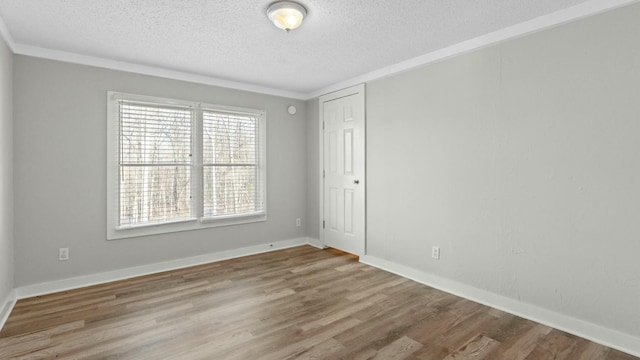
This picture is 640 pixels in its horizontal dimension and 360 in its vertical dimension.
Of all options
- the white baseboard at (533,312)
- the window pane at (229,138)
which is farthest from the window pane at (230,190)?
the white baseboard at (533,312)

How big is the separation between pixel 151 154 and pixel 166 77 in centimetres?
92

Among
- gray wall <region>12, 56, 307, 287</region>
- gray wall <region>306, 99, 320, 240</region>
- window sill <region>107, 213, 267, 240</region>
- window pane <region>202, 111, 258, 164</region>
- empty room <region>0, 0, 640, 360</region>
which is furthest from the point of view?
gray wall <region>306, 99, 320, 240</region>

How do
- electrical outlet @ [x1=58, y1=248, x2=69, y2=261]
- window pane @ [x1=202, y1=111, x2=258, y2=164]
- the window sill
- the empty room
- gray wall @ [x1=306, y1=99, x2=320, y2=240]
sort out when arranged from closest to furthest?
the empty room → electrical outlet @ [x1=58, y1=248, x2=69, y2=261] → the window sill → window pane @ [x1=202, y1=111, x2=258, y2=164] → gray wall @ [x1=306, y1=99, x2=320, y2=240]

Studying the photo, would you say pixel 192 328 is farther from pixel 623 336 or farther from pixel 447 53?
pixel 447 53

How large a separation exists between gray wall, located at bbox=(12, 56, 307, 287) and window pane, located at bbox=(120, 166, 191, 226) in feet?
0.67

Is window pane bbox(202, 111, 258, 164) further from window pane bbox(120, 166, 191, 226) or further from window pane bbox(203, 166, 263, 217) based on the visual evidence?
window pane bbox(120, 166, 191, 226)

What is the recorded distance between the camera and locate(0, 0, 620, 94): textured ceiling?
2.33 metres

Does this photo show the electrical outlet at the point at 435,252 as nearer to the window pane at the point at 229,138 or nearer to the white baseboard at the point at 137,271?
the white baseboard at the point at 137,271

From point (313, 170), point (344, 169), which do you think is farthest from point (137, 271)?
point (344, 169)

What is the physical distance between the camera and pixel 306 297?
302 cm

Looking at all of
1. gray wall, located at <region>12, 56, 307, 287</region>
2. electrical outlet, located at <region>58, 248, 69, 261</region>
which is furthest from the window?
electrical outlet, located at <region>58, 248, 69, 261</region>

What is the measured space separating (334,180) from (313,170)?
0.52 meters

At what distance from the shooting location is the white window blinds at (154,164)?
11.6 feet

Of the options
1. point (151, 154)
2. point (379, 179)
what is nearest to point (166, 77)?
point (151, 154)
